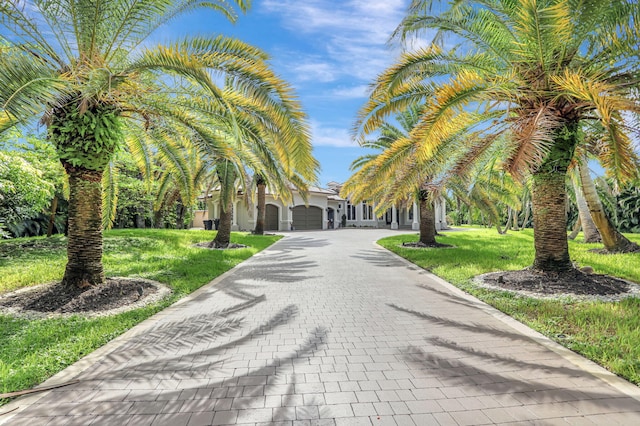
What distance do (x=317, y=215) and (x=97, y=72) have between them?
29303 millimetres

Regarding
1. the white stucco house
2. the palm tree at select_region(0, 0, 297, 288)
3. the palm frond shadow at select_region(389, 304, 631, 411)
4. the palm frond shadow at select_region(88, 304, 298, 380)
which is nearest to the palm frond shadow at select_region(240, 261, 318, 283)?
the palm frond shadow at select_region(88, 304, 298, 380)

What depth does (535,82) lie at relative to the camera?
6684mm

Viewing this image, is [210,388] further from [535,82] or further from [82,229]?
[535,82]

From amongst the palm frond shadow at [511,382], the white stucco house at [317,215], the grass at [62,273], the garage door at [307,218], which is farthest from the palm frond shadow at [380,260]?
the garage door at [307,218]

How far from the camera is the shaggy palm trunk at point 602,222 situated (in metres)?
11.6

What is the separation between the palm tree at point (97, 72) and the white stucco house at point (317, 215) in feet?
71.3

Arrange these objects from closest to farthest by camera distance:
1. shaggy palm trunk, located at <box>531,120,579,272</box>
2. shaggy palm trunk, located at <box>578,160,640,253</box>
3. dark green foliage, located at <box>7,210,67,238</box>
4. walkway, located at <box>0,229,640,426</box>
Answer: walkway, located at <box>0,229,640,426</box>
shaggy palm trunk, located at <box>531,120,579,272</box>
shaggy palm trunk, located at <box>578,160,640,253</box>
dark green foliage, located at <box>7,210,67,238</box>

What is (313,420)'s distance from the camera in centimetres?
Answer: 278

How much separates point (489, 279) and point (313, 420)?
663 cm

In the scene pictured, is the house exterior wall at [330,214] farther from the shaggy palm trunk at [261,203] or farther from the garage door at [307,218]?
the shaggy palm trunk at [261,203]

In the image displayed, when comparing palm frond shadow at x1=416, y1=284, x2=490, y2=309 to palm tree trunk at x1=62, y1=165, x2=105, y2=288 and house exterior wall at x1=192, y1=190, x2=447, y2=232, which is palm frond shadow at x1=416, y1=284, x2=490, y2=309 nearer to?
palm tree trunk at x1=62, y1=165, x2=105, y2=288

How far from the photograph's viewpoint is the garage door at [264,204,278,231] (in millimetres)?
32631

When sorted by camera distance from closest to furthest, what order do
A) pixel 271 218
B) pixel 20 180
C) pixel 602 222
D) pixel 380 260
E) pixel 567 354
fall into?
pixel 567 354, pixel 20 180, pixel 602 222, pixel 380 260, pixel 271 218

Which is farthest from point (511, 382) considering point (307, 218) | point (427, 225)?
point (307, 218)
